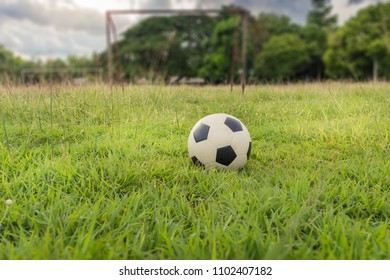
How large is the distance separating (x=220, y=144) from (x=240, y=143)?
192mm

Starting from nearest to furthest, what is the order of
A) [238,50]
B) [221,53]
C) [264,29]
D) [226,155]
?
[226,155]
[238,50]
[221,53]
[264,29]

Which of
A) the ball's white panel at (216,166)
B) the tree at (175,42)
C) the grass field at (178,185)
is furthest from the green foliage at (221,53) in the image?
the ball's white panel at (216,166)

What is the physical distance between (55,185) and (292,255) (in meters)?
1.87

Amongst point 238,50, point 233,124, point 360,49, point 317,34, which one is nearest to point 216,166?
point 233,124

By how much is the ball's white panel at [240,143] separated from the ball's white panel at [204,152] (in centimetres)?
20

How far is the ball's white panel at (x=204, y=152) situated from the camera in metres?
2.87

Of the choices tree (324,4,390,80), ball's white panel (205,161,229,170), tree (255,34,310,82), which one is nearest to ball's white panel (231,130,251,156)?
ball's white panel (205,161,229,170)

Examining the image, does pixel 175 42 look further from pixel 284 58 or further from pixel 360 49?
pixel 360 49

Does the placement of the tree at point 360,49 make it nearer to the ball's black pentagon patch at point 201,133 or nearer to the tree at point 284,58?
the tree at point 284,58

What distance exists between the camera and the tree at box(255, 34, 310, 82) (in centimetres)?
3120

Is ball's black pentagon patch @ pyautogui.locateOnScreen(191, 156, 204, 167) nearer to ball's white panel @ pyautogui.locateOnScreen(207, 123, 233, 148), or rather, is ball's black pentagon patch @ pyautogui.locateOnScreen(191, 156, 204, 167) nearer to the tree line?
ball's white panel @ pyautogui.locateOnScreen(207, 123, 233, 148)

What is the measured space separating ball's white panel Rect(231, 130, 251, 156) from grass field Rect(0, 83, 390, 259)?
0.20 metres

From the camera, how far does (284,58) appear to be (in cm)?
3139

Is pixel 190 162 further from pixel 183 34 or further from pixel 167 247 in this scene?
pixel 183 34
